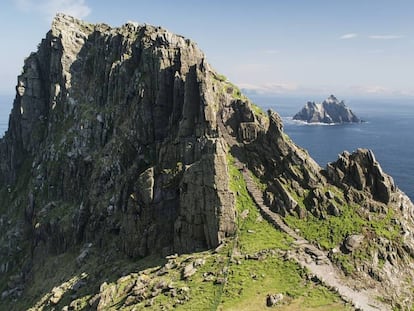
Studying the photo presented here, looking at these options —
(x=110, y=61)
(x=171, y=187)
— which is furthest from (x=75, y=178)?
(x=171, y=187)

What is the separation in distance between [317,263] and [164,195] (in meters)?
33.4

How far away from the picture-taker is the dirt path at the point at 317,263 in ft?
192

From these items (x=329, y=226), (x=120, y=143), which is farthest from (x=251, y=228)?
(x=120, y=143)

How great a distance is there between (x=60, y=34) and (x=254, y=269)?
12061cm

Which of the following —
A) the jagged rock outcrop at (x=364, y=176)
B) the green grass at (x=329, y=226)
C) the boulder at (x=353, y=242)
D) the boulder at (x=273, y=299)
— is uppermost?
the jagged rock outcrop at (x=364, y=176)

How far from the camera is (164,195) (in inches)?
3410

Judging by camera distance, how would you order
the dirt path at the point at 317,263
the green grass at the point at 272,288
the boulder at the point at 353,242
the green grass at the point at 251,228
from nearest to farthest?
the green grass at the point at 272,288
the dirt path at the point at 317,263
the boulder at the point at 353,242
the green grass at the point at 251,228

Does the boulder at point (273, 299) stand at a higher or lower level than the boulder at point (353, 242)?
lower

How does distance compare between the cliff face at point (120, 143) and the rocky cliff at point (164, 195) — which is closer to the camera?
the rocky cliff at point (164, 195)

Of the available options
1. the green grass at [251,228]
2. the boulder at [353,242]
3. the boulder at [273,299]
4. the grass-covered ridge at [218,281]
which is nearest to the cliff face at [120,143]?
the green grass at [251,228]

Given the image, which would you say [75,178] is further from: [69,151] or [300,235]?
[300,235]

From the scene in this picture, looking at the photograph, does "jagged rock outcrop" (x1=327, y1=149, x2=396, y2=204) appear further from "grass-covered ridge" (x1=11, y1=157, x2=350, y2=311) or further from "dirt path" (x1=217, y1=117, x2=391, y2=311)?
"grass-covered ridge" (x1=11, y1=157, x2=350, y2=311)

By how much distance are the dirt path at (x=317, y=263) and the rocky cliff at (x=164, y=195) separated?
121 centimetres

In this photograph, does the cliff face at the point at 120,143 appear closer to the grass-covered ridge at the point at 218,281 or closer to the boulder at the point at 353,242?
the grass-covered ridge at the point at 218,281
